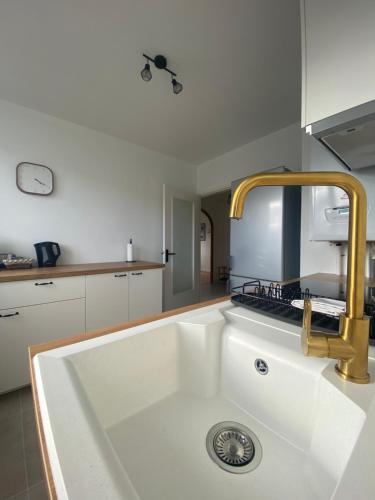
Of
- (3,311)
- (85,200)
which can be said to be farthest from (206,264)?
(3,311)

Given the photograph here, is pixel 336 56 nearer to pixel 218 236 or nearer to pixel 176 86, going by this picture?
pixel 176 86

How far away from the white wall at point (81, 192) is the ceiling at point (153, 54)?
0.21 m

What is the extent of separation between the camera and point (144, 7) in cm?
108

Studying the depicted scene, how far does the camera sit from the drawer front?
1400mm

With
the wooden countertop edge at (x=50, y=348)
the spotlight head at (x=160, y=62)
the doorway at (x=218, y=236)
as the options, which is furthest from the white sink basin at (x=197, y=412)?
the doorway at (x=218, y=236)

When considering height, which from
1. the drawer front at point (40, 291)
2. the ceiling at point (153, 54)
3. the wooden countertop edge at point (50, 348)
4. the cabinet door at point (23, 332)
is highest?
the ceiling at point (153, 54)

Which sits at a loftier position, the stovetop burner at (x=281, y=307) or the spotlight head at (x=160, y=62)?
the spotlight head at (x=160, y=62)

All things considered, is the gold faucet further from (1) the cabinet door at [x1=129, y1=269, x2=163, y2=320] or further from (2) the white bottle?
(2) the white bottle

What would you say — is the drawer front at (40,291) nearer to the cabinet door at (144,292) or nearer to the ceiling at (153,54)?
the cabinet door at (144,292)

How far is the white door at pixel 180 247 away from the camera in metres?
2.83

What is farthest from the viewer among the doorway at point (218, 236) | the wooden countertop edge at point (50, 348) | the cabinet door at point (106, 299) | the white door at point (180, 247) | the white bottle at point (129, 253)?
the doorway at point (218, 236)

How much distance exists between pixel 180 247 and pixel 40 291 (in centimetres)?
189

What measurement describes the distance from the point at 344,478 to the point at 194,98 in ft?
7.21

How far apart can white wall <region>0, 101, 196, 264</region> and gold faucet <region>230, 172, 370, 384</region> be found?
222cm
